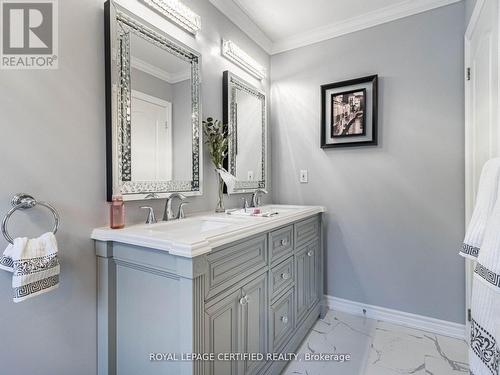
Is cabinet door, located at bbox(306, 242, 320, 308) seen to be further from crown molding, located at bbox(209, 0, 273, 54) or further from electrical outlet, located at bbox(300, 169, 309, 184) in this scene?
crown molding, located at bbox(209, 0, 273, 54)

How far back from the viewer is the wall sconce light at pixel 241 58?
77.6 inches

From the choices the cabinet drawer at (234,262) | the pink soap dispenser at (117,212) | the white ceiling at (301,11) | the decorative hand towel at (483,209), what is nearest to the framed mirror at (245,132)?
the white ceiling at (301,11)

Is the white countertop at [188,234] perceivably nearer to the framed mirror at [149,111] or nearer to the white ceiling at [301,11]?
the framed mirror at [149,111]

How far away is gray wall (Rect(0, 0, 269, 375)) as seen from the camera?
0.96m

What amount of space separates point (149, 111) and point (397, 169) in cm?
181

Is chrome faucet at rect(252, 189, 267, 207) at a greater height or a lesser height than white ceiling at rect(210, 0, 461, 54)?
lesser

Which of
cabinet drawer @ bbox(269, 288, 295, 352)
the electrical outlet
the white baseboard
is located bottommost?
the white baseboard

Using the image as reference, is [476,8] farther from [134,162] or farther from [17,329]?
[17,329]

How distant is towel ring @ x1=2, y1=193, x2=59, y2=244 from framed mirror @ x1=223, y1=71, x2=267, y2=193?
115 cm

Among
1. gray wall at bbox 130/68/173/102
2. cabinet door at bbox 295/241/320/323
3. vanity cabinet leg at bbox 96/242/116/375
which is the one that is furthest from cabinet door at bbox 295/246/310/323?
gray wall at bbox 130/68/173/102

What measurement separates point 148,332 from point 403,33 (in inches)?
100

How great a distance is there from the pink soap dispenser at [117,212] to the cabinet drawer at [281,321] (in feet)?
2.99

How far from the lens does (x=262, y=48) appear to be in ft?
8.16

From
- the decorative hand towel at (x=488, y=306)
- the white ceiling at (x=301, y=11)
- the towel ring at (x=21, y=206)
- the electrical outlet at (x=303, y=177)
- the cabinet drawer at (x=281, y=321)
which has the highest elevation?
the white ceiling at (x=301, y=11)
